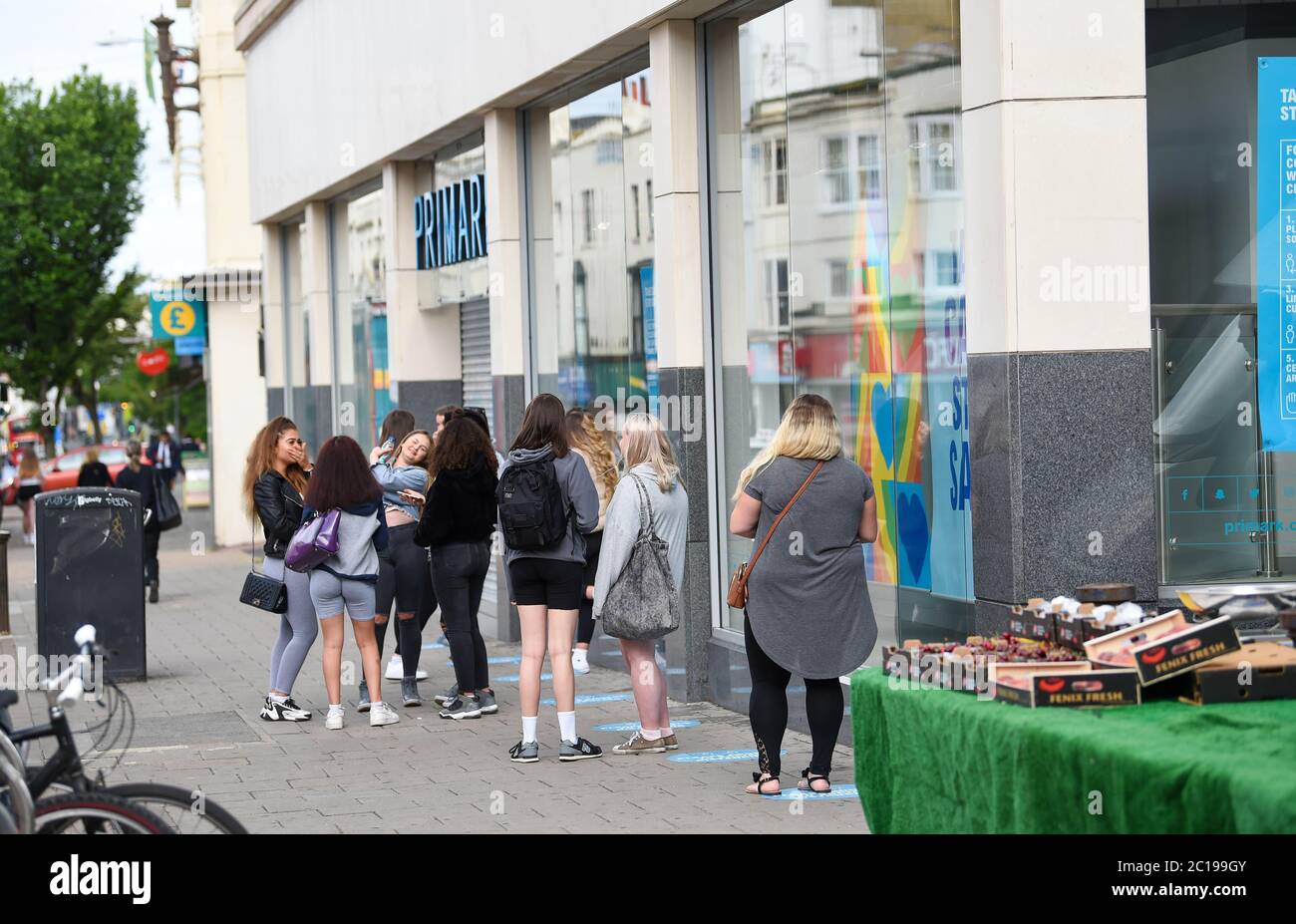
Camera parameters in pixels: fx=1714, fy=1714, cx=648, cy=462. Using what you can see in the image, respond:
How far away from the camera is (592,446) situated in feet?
36.0

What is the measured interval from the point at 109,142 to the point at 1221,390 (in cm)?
4963

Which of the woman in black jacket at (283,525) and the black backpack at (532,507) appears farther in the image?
the woman in black jacket at (283,525)

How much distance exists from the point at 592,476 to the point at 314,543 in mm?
1667

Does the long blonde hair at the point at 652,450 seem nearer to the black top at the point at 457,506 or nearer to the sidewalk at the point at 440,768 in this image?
the sidewalk at the point at 440,768

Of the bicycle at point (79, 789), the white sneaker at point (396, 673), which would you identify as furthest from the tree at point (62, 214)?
the bicycle at point (79, 789)

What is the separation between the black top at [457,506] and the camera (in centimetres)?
1019

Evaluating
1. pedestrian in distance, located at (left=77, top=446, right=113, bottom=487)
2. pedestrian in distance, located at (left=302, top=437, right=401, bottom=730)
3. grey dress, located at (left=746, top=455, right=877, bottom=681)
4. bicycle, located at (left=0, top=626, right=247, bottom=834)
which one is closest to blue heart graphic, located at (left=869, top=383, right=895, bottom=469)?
grey dress, located at (left=746, top=455, right=877, bottom=681)

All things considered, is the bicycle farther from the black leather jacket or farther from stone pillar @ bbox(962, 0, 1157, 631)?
the black leather jacket

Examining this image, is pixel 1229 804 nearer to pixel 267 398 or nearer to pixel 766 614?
pixel 766 614

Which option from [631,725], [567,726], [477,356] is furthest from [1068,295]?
[477,356]

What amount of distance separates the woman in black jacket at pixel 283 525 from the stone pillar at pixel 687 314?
233cm

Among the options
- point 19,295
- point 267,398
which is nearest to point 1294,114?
point 267,398

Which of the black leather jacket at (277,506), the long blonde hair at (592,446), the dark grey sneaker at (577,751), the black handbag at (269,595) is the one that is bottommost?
the dark grey sneaker at (577,751)

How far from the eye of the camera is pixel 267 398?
84.0 ft
